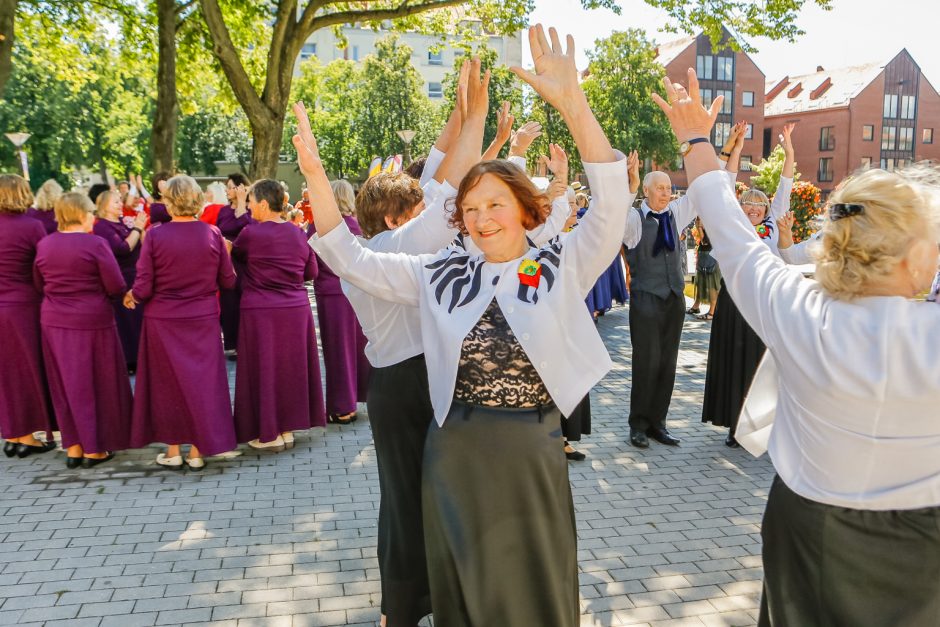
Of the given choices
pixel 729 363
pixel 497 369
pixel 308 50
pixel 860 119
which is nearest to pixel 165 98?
pixel 729 363

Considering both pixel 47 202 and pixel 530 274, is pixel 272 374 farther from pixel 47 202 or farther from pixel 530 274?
pixel 530 274

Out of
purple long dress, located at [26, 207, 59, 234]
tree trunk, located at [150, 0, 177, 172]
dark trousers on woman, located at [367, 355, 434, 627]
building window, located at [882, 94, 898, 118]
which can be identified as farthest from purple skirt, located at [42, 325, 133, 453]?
building window, located at [882, 94, 898, 118]

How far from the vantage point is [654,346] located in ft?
20.7

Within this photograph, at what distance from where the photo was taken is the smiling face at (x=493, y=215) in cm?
271

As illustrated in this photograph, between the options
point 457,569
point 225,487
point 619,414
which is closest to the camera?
point 457,569

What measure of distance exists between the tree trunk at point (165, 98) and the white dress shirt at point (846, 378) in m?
12.9

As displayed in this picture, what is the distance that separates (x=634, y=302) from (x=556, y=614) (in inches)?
160

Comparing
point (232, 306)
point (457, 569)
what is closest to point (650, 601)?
point (457, 569)

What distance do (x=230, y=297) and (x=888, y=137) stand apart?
68365 mm

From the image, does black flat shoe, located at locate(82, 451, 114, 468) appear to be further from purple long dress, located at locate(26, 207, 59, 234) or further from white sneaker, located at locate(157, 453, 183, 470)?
purple long dress, located at locate(26, 207, 59, 234)

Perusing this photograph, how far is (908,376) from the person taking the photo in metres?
1.88

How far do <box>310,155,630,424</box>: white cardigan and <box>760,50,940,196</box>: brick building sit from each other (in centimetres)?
6557

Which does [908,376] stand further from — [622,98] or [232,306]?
[622,98]

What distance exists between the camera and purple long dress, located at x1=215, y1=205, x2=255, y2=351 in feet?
26.7
